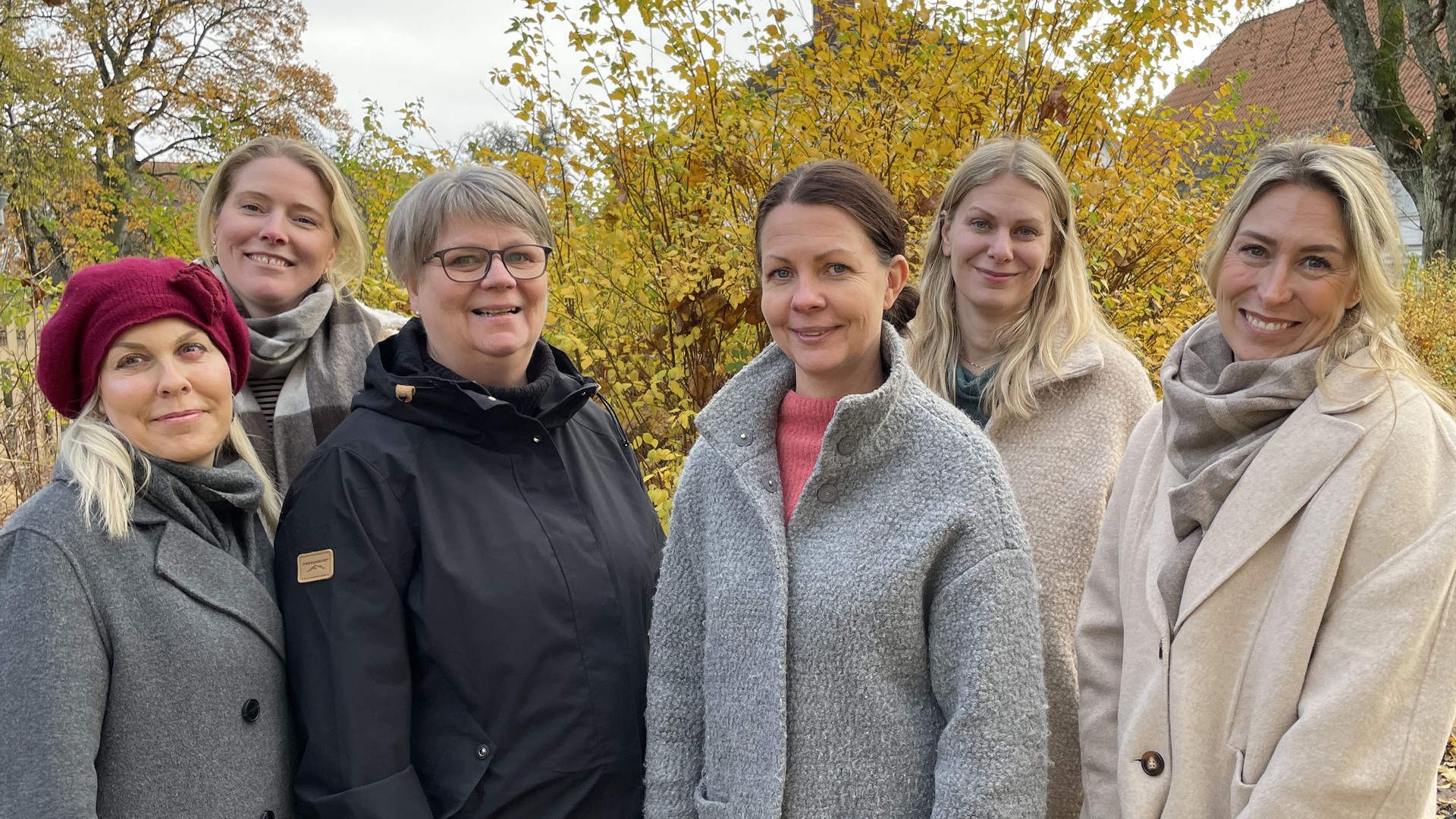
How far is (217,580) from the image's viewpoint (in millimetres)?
1836

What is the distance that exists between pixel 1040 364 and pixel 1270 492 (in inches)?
29.7

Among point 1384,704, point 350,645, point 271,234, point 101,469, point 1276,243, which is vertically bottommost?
point 1384,704

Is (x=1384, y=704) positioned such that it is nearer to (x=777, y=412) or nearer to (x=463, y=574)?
(x=777, y=412)

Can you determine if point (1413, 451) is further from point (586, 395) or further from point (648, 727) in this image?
point (586, 395)

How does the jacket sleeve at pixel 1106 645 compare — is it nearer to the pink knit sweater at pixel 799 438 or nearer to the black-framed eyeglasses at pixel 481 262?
the pink knit sweater at pixel 799 438

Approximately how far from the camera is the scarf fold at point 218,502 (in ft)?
6.04

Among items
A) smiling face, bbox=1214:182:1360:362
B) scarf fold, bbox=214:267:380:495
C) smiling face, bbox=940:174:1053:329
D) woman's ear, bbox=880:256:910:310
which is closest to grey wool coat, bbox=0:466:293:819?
scarf fold, bbox=214:267:380:495

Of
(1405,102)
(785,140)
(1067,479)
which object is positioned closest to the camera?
(1067,479)

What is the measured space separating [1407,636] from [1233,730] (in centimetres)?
31

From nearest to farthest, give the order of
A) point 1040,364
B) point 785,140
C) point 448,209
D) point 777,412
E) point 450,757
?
point 450,757 → point 777,412 → point 448,209 → point 1040,364 → point 785,140

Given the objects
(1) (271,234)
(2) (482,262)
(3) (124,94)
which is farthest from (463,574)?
(3) (124,94)

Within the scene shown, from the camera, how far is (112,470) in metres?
1.75

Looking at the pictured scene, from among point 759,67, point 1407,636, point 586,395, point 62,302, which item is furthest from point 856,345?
point 759,67

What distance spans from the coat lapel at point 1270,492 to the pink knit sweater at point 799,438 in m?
0.68
